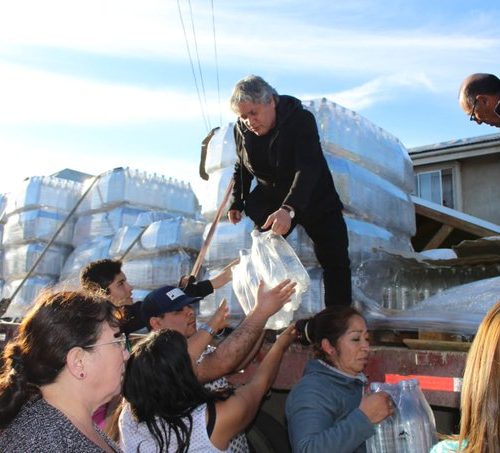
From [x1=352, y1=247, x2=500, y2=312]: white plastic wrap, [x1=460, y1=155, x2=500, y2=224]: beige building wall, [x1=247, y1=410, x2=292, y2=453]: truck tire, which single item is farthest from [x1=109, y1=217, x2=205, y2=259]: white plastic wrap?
[x1=460, y1=155, x2=500, y2=224]: beige building wall

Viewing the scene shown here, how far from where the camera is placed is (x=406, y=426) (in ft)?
7.37

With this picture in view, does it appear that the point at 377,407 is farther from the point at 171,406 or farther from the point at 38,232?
the point at 38,232

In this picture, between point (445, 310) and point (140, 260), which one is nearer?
point (445, 310)

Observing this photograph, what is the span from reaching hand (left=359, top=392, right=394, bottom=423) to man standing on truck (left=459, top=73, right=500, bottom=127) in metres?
1.54

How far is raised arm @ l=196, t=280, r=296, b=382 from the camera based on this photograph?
105 inches

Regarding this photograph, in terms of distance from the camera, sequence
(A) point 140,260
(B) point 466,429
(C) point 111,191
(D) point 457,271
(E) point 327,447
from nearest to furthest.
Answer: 1. (B) point 466,429
2. (E) point 327,447
3. (D) point 457,271
4. (A) point 140,260
5. (C) point 111,191

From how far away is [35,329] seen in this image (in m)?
1.63

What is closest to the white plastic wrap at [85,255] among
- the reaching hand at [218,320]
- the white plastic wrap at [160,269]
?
the white plastic wrap at [160,269]

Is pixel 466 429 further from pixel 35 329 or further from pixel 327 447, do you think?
pixel 35 329

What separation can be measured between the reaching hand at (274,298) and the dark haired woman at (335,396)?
16cm

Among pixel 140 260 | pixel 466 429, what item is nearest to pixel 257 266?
pixel 466 429

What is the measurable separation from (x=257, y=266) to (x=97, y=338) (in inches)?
61.4

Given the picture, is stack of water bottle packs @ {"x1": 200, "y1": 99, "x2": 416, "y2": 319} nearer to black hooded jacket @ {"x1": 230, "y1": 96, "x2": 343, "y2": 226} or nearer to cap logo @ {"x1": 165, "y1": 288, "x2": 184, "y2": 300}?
black hooded jacket @ {"x1": 230, "y1": 96, "x2": 343, "y2": 226}

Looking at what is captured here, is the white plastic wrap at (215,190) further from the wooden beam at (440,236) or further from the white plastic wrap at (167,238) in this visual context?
the wooden beam at (440,236)
